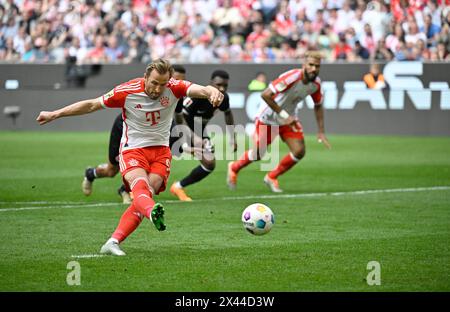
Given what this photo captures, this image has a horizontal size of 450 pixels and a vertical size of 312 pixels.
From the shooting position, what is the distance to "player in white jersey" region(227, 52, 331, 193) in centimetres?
1491

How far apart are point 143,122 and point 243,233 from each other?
6.28 feet

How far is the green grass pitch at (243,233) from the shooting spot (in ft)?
25.7

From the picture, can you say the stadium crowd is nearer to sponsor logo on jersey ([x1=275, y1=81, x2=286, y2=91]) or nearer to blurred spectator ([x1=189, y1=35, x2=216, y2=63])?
blurred spectator ([x1=189, y1=35, x2=216, y2=63])

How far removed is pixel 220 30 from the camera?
→ 28.4 metres

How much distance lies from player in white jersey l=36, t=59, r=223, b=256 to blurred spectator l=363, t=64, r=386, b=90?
15902 mm

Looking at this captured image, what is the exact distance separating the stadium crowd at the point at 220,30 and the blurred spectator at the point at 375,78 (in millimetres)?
779

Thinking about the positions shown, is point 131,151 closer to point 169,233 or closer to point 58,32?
point 169,233

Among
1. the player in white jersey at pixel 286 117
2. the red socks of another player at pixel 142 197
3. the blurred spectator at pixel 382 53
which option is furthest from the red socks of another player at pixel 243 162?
the blurred spectator at pixel 382 53

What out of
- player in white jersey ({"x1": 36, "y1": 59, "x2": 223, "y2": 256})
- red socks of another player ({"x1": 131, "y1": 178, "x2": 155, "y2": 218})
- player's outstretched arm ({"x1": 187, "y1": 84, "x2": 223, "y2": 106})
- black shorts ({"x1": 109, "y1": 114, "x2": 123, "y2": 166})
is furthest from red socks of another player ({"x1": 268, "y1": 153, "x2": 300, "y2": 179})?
red socks of another player ({"x1": 131, "y1": 178, "x2": 155, "y2": 218})

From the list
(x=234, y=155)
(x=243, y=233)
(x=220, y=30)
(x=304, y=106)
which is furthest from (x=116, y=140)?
(x=220, y=30)

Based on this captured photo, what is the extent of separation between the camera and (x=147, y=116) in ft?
30.8

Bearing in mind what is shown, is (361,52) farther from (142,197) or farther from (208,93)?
(142,197)

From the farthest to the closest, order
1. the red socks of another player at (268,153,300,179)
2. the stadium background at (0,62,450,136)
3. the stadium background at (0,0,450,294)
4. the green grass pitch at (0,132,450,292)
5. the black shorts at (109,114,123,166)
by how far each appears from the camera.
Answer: the stadium background at (0,62,450,136), the red socks of another player at (268,153,300,179), the black shorts at (109,114,123,166), the stadium background at (0,0,450,294), the green grass pitch at (0,132,450,292)

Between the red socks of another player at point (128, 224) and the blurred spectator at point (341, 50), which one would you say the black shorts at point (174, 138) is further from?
the blurred spectator at point (341, 50)
